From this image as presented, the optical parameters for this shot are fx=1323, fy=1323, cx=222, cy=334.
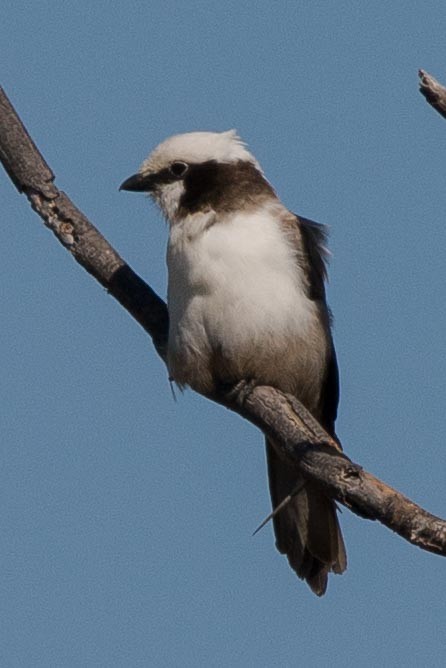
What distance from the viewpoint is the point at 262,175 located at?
353 inches

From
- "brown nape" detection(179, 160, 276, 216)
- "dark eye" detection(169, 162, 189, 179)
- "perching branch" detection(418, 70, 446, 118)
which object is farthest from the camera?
"dark eye" detection(169, 162, 189, 179)

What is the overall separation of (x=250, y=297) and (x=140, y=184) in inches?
51.7

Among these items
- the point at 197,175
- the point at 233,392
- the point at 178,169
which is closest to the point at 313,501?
the point at 233,392

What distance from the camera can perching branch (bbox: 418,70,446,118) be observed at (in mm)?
5789

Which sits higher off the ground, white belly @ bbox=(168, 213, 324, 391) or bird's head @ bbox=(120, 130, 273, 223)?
bird's head @ bbox=(120, 130, 273, 223)

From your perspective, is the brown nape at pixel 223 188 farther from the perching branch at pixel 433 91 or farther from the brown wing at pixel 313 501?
the perching branch at pixel 433 91

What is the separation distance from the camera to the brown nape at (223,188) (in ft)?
28.1

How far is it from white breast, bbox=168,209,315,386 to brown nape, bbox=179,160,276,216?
136 millimetres

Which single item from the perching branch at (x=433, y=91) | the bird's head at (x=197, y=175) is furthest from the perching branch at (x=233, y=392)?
the perching branch at (x=433, y=91)

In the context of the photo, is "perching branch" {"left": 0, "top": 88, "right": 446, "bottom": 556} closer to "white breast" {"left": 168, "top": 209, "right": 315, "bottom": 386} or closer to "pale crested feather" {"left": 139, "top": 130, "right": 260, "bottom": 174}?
"white breast" {"left": 168, "top": 209, "right": 315, "bottom": 386}

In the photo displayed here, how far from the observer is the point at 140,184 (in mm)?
8930

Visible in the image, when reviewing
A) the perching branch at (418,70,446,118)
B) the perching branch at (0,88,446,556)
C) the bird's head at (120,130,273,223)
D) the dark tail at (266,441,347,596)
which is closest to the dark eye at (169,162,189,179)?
the bird's head at (120,130,273,223)

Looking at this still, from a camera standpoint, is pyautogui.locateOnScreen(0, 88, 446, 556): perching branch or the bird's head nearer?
pyautogui.locateOnScreen(0, 88, 446, 556): perching branch

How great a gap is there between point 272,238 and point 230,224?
28 cm
